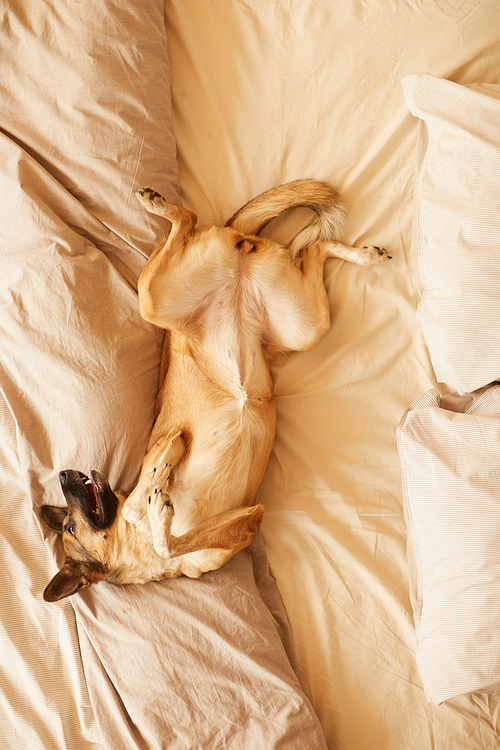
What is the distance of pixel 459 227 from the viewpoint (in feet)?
6.87

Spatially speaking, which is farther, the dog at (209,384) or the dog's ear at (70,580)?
the dog at (209,384)

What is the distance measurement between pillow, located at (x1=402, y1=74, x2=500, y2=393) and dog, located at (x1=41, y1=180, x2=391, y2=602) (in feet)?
1.03

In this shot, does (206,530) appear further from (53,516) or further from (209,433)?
(53,516)

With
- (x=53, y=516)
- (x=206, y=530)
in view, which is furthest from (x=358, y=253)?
(x=53, y=516)

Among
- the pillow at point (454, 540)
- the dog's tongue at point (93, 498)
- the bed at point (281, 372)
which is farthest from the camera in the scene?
the dog's tongue at point (93, 498)

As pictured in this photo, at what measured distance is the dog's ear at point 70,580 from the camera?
6.69ft

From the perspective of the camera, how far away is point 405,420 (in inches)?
88.8

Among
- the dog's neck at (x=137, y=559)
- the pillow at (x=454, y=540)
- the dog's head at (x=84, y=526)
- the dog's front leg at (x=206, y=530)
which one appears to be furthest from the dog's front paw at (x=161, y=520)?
the pillow at (x=454, y=540)

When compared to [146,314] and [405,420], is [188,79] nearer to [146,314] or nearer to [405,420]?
[146,314]

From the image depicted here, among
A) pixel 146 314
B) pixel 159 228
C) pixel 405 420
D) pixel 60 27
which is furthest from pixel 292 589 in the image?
pixel 60 27

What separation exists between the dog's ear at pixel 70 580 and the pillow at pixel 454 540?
4.77 feet

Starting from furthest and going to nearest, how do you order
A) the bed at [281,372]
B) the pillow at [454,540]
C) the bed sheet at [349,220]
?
the bed sheet at [349,220]
the bed at [281,372]
the pillow at [454,540]

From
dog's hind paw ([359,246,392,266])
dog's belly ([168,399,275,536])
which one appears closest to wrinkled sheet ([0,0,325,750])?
dog's belly ([168,399,275,536])

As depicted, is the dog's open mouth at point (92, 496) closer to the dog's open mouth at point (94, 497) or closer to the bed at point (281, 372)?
the dog's open mouth at point (94, 497)
